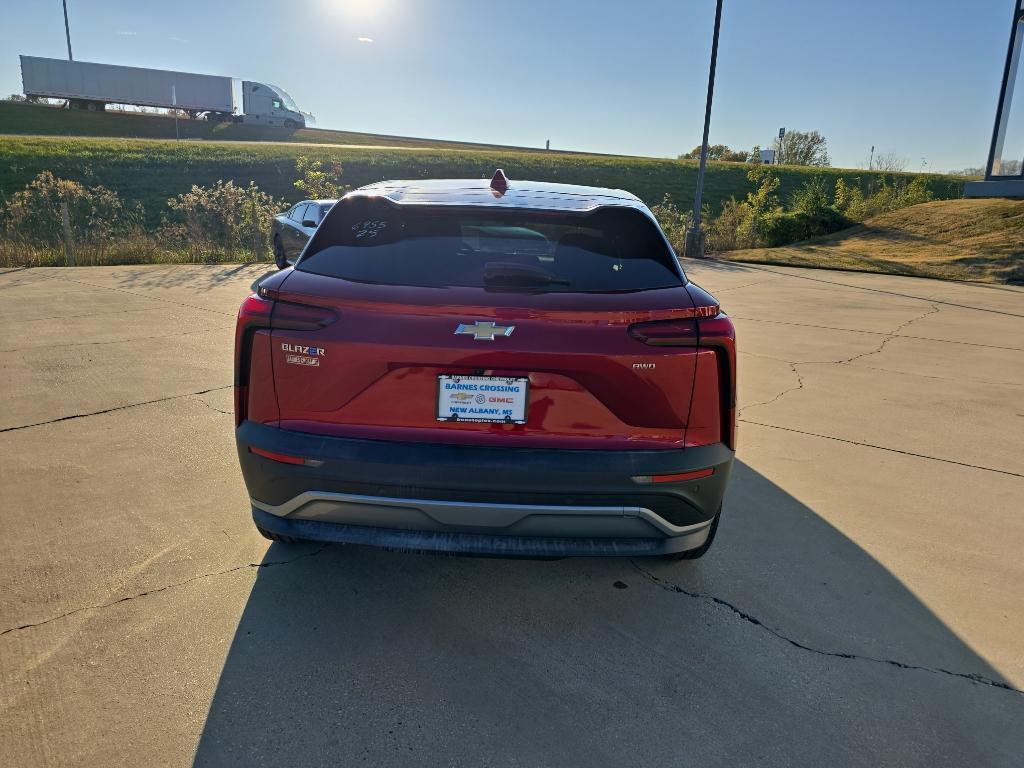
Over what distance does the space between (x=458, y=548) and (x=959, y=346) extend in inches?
323

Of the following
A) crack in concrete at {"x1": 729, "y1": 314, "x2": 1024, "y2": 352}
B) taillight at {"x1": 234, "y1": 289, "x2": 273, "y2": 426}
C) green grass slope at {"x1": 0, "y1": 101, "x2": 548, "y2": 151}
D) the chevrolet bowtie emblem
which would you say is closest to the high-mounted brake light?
the chevrolet bowtie emblem

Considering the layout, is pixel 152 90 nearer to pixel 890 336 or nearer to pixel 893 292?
pixel 893 292

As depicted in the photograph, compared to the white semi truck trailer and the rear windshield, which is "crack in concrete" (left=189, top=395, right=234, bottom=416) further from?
the white semi truck trailer

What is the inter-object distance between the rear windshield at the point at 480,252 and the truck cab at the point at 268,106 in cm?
6286

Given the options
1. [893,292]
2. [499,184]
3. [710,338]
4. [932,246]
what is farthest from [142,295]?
[932,246]

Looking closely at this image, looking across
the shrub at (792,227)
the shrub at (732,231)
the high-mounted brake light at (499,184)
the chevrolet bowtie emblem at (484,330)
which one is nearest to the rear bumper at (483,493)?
the chevrolet bowtie emblem at (484,330)

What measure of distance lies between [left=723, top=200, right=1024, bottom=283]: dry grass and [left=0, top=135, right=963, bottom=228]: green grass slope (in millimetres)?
20333

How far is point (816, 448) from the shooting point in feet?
16.1

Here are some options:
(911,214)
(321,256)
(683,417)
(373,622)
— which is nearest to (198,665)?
(373,622)

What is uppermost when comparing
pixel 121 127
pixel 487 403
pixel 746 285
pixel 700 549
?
pixel 121 127

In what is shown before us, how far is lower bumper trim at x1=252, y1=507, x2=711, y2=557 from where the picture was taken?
2561mm

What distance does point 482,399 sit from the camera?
248cm

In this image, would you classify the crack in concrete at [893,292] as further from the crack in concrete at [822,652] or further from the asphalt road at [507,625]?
the crack in concrete at [822,652]

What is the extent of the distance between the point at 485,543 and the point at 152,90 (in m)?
60.8
